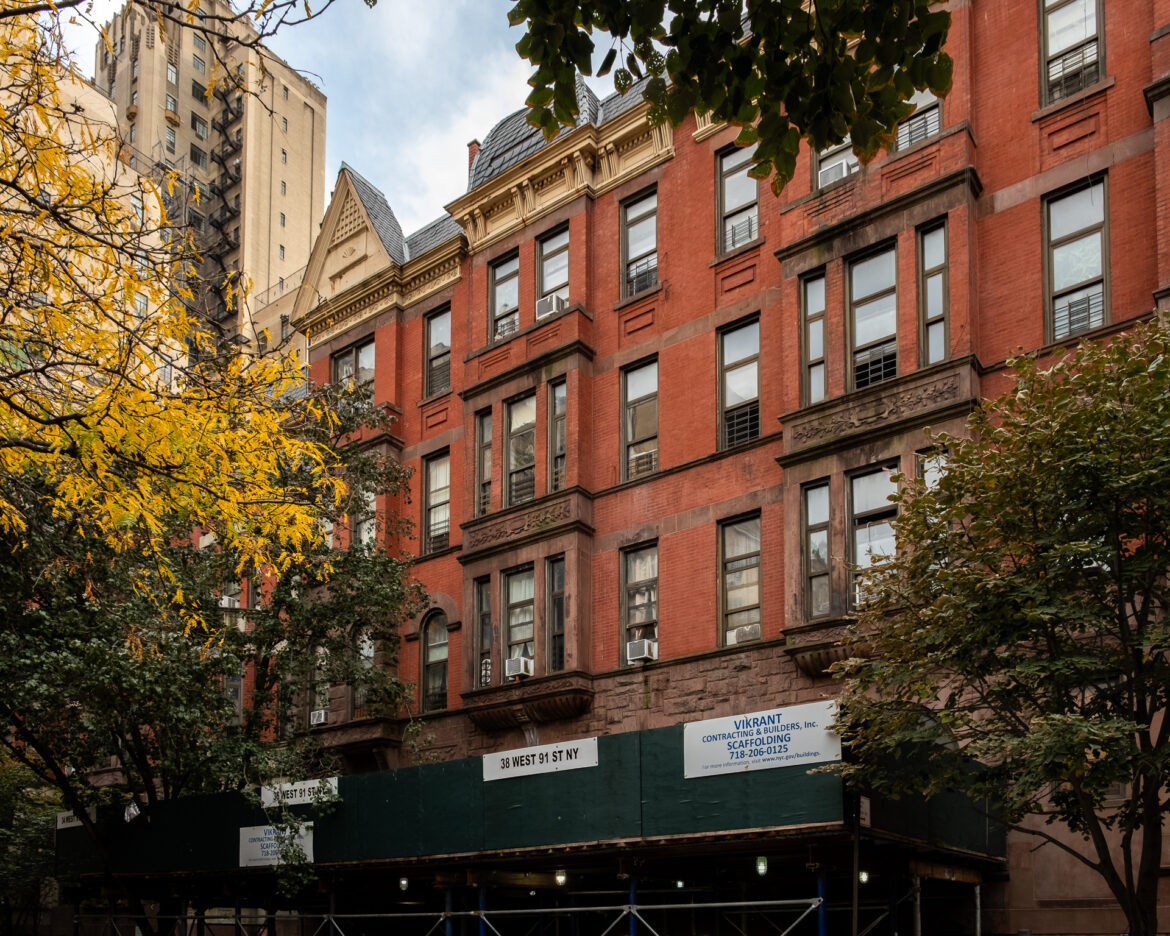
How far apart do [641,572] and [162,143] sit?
67.3m

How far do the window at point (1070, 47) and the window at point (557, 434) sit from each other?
11428 mm

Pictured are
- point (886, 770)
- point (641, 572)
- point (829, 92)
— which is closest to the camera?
point (829, 92)

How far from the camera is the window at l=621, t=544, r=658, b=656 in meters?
26.4

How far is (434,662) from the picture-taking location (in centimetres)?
3061

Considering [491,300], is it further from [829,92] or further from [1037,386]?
[829,92]

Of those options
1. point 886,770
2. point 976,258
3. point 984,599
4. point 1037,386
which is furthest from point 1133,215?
point 886,770

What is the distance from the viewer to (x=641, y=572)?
88.2 feet

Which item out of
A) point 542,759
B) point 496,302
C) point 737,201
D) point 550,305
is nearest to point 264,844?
point 542,759

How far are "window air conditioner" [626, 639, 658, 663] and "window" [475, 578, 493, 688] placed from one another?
4348 millimetres

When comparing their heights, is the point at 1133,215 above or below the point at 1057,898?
above

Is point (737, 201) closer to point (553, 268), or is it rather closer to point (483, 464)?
point (553, 268)

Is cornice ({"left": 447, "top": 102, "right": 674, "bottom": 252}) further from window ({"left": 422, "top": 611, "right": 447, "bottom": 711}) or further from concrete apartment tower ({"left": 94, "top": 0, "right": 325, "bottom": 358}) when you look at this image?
concrete apartment tower ({"left": 94, "top": 0, "right": 325, "bottom": 358})

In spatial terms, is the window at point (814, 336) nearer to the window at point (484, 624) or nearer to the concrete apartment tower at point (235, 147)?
the window at point (484, 624)

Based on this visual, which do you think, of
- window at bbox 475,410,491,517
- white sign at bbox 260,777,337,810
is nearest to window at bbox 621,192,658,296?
window at bbox 475,410,491,517
